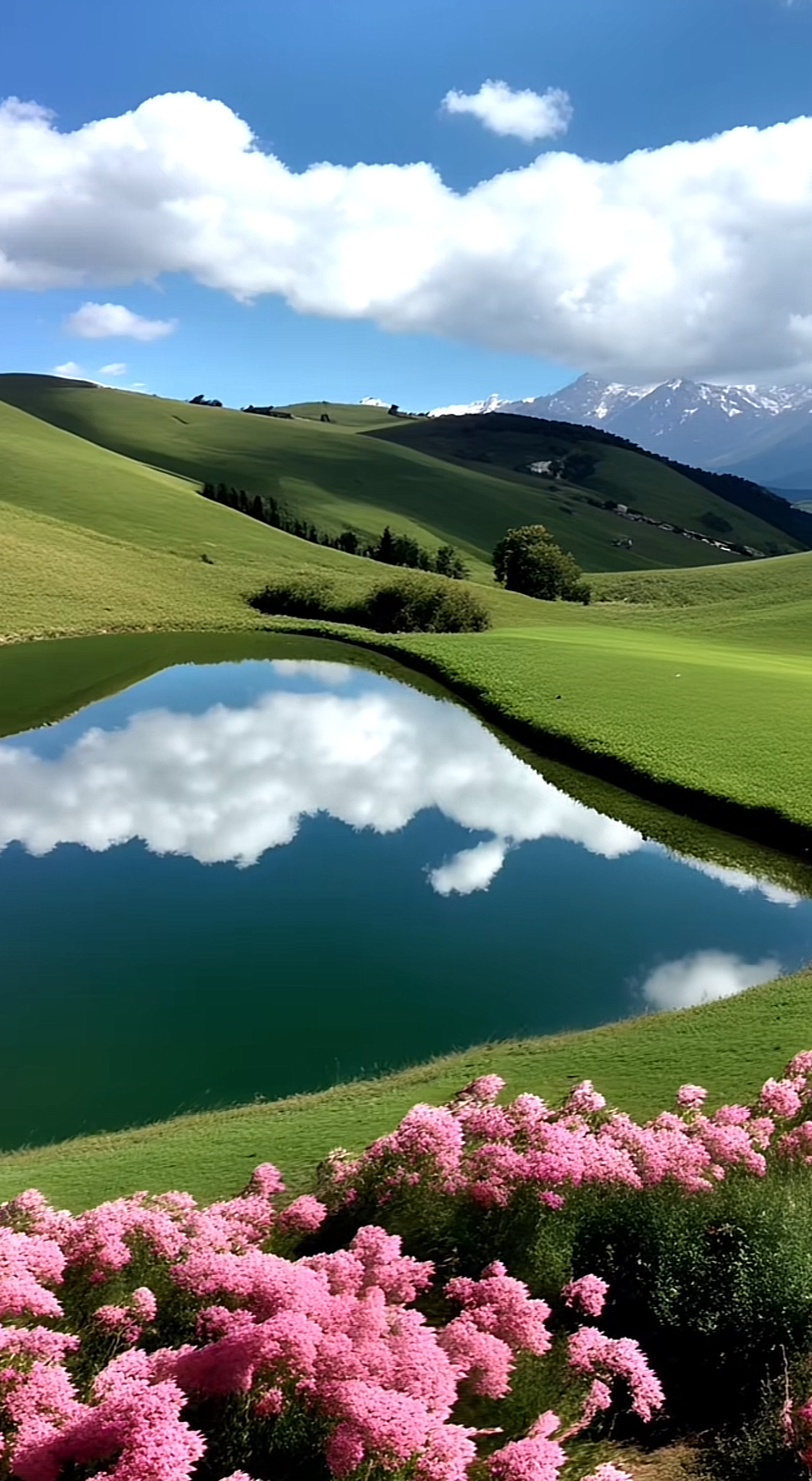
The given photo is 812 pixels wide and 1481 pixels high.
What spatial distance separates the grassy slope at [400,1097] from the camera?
420 inches

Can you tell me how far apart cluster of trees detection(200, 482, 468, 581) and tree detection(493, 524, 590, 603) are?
873 centimetres

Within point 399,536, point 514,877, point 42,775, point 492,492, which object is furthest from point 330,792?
point 492,492

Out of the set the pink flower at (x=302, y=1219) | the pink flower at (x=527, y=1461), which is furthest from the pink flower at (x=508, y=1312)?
the pink flower at (x=302, y=1219)

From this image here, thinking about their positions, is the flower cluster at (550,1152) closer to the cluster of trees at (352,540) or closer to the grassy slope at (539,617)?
the grassy slope at (539,617)

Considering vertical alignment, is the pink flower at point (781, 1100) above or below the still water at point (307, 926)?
above

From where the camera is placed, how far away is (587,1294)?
24.0 feet

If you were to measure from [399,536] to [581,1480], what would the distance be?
462 ft

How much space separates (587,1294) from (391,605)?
7214 cm

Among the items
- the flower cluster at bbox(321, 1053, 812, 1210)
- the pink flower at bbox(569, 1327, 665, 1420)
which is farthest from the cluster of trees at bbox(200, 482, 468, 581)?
the pink flower at bbox(569, 1327, 665, 1420)

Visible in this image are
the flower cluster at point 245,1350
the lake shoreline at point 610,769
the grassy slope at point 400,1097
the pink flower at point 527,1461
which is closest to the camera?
the flower cluster at point 245,1350

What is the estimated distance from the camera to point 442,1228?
8.24 metres

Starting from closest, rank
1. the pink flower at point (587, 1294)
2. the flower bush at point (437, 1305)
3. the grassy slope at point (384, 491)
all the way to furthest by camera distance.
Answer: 1. the flower bush at point (437, 1305)
2. the pink flower at point (587, 1294)
3. the grassy slope at point (384, 491)

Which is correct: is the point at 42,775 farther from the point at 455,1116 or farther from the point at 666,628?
the point at 666,628

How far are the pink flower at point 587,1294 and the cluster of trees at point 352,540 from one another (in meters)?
106
